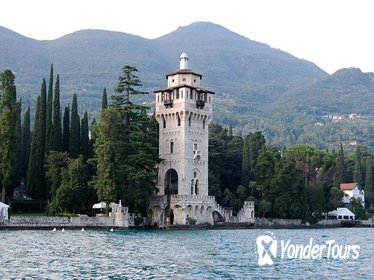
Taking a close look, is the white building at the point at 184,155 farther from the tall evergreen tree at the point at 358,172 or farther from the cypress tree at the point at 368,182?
the tall evergreen tree at the point at 358,172

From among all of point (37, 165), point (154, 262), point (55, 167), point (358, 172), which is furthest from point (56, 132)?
point (358, 172)

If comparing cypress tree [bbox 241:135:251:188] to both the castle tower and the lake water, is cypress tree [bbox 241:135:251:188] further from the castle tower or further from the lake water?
the lake water

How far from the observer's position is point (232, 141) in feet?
308

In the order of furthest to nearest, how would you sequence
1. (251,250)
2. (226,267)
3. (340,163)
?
(340,163) → (251,250) → (226,267)

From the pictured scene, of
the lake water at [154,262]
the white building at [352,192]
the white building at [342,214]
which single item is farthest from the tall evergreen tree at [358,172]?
the lake water at [154,262]

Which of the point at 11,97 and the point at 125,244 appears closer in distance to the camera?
the point at 125,244

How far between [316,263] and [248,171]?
54.0 meters

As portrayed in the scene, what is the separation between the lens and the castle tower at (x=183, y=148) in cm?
7650

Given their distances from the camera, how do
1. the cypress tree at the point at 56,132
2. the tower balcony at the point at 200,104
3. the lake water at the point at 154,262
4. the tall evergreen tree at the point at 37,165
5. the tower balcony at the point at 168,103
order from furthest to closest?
the tower balcony at the point at 200,104, the tower balcony at the point at 168,103, the cypress tree at the point at 56,132, the tall evergreen tree at the point at 37,165, the lake water at the point at 154,262

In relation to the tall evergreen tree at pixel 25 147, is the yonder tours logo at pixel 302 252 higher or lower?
lower

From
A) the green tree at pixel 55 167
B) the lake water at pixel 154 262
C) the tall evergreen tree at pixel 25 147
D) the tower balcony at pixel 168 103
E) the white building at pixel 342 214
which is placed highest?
the tower balcony at pixel 168 103

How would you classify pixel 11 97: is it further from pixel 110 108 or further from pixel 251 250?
pixel 251 250

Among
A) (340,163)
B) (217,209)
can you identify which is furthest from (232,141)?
(340,163)

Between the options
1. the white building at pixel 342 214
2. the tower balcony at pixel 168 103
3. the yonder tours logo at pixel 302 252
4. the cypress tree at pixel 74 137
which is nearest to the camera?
the yonder tours logo at pixel 302 252
